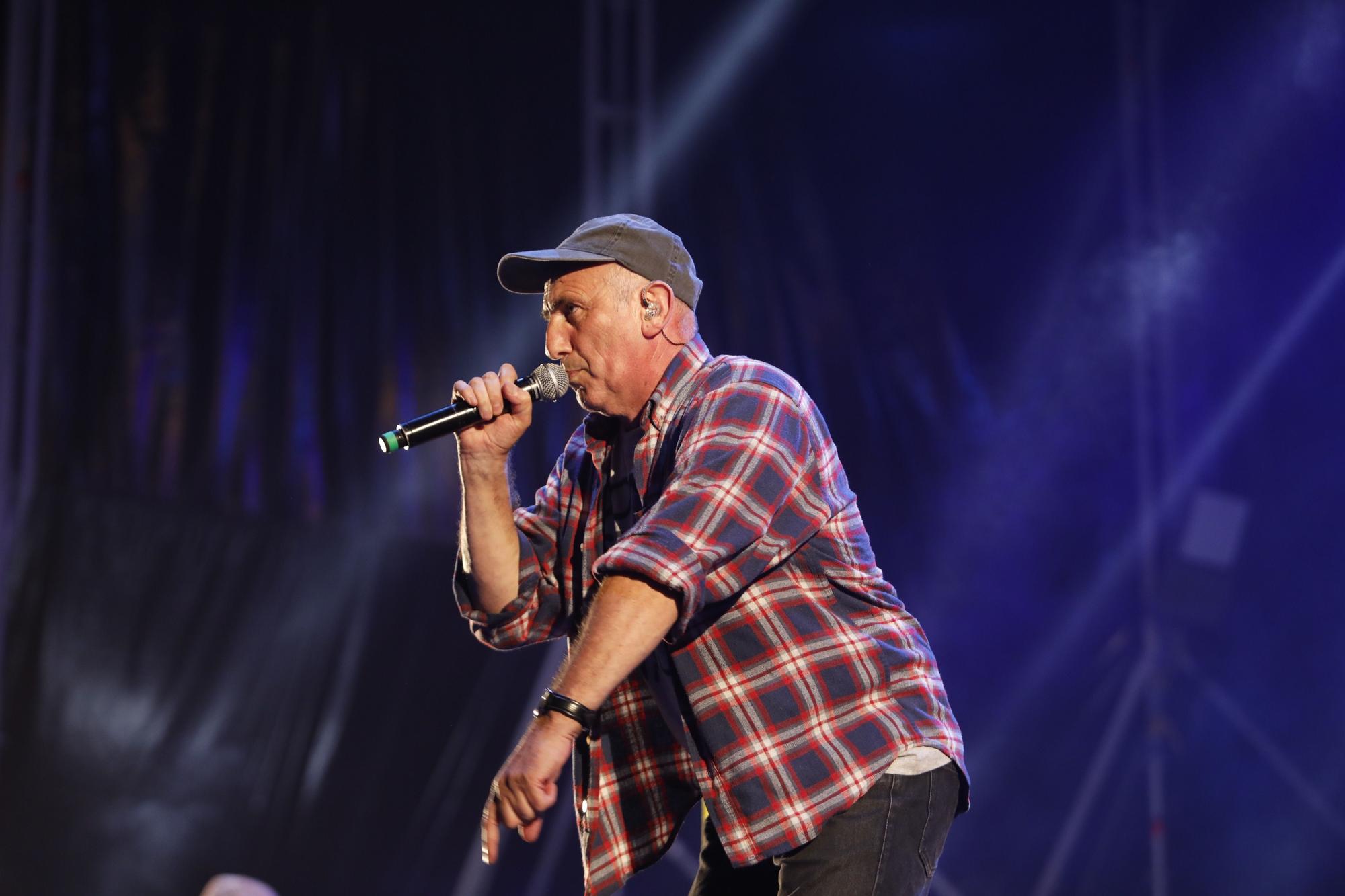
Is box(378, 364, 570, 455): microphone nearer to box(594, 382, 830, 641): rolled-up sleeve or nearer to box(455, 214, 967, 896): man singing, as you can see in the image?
box(455, 214, 967, 896): man singing

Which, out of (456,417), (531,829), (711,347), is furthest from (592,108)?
(531,829)

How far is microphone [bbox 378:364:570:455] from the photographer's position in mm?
1903

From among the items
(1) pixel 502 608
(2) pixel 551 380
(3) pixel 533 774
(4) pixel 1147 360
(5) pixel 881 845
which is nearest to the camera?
(3) pixel 533 774

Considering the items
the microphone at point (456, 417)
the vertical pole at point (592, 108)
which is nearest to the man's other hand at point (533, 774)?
the microphone at point (456, 417)

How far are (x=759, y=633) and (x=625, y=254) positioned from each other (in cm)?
66

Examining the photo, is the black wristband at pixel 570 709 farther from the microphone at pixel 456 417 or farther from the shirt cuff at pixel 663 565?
the microphone at pixel 456 417

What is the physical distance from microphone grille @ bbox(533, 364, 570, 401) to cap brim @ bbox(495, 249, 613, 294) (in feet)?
0.52

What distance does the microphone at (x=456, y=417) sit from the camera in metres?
1.90

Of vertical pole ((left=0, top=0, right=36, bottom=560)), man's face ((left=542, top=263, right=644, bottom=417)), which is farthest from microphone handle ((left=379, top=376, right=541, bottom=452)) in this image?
vertical pole ((left=0, top=0, right=36, bottom=560))

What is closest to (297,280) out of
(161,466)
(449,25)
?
(161,466)

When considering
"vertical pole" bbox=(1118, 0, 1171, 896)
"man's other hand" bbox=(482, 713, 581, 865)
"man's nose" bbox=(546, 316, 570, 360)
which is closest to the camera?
"man's other hand" bbox=(482, 713, 581, 865)

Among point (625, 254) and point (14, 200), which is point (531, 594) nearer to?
point (625, 254)

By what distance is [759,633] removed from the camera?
1.75m

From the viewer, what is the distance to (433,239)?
389 cm
